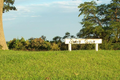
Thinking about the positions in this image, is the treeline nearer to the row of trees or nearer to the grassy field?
the row of trees

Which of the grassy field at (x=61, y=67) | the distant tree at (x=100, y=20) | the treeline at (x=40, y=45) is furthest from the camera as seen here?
the distant tree at (x=100, y=20)

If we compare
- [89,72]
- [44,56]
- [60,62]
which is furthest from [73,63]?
[44,56]

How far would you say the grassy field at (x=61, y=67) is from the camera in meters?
7.64

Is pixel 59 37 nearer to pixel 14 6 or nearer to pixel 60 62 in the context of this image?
pixel 14 6

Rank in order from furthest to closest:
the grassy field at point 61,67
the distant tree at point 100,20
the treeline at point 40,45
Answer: the distant tree at point 100,20
the treeline at point 40,45
the grassy field at point 61,67

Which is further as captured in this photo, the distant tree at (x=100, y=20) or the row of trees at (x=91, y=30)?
the distant tree at (x=100, y=20)

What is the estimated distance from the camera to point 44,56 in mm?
10641

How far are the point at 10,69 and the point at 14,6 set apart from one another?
1541 cm

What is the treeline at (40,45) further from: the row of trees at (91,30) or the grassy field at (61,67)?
the grassy field at (61,67)

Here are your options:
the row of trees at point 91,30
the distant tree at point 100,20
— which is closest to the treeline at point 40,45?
the row of trees at point 91,30

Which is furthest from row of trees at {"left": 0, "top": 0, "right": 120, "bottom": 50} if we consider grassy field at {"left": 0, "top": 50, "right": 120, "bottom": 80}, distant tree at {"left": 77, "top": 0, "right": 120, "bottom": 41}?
grassy field at {"left": 0, "top": 50, "right": 120, "bottom": 80}

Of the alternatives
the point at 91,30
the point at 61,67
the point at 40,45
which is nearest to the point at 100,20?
the point at 91,30

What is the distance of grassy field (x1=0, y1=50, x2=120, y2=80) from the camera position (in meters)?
7.64

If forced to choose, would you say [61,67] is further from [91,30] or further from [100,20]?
[100,20]
